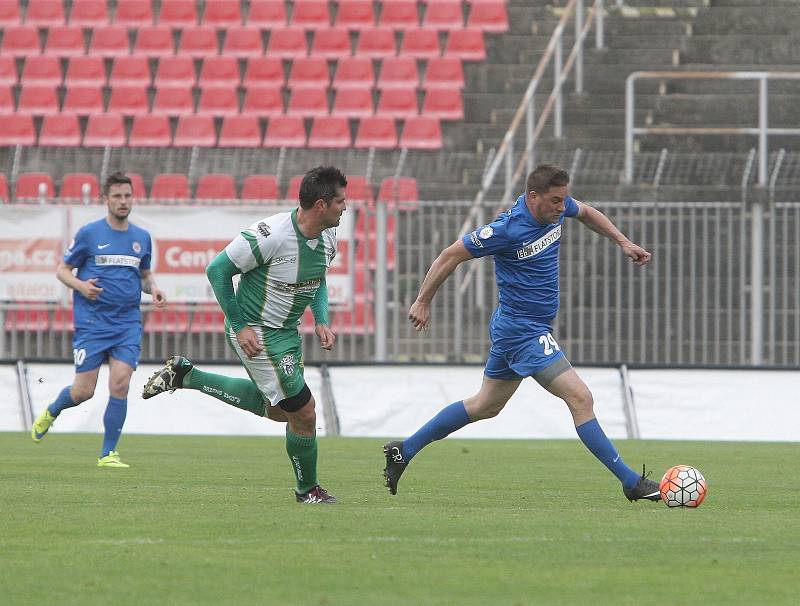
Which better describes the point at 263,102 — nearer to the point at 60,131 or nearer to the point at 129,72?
the point at 129,72

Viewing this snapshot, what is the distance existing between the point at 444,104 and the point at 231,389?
A: 15870 mm

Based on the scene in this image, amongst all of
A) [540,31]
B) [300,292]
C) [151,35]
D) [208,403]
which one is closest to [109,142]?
[151,35]

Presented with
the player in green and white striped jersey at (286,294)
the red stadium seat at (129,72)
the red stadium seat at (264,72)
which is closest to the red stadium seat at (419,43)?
the red stadium seat at (264,72)

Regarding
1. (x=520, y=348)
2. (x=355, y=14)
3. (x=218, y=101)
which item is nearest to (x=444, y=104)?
(x=355, y=14)

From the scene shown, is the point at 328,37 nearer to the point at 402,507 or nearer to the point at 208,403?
the point at 208,403

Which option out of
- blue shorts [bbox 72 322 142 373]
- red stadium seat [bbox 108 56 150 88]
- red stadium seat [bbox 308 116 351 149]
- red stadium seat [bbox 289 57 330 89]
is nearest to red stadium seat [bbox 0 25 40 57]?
red stadium seat [bbox 108 56 150 88]

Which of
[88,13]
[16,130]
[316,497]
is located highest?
[88,13]

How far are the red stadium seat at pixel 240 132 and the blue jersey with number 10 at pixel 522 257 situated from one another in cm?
1553

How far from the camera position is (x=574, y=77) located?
993 inches

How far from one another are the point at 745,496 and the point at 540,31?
17.4 m

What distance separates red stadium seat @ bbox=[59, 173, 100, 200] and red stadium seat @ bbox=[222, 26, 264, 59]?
446 centimetres

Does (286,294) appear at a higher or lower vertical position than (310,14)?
lower

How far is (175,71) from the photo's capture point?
26.4 metres

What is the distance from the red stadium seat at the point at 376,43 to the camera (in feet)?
86.2
